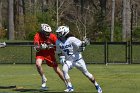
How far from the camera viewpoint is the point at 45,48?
1527 cm

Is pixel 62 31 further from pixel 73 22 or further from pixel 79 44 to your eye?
pixel 73 22

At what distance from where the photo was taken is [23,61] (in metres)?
32.5

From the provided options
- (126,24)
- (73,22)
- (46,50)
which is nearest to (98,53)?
(126,24)

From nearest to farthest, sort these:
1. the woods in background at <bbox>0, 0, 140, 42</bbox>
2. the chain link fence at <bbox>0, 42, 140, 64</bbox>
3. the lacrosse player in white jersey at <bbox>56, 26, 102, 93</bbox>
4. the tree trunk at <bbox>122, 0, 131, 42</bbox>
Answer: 1. the lacrosse player in white jersey at <bbox>56, 26, 102, 93</bbox>
2. the chain link fence at <bbox>0, 42, 140, 64</bbox>
3. the tree trunk at <bbox>122, 0, 131, 42</bbox>
4. the woods in background at <bbox>0, 0, 140, 42</bbox>

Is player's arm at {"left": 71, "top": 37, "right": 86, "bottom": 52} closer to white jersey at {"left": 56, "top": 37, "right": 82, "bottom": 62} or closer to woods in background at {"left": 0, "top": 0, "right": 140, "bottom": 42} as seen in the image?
white jersey at {"left": 56, "top": 37, "right": 82, "bottom": 62}

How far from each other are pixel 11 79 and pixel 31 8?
36526 millimetres

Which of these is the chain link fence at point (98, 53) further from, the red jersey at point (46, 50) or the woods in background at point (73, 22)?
the red jersey at point (46, 50)

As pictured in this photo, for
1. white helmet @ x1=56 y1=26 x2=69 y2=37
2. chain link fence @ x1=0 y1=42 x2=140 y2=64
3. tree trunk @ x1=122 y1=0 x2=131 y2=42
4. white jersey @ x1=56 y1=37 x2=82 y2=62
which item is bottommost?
chain link fence @ x1=0 y1=42 x2=140 y2=64

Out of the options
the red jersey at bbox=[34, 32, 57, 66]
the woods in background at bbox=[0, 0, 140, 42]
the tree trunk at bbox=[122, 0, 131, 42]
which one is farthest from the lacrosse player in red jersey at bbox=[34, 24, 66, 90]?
the tree trunk at bbox=[122, 0, 131, 42]

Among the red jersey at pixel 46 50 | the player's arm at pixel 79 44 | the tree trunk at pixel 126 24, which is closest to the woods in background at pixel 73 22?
the tree trunk at pixel 126 24

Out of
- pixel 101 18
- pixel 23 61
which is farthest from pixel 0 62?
pixel 101 18

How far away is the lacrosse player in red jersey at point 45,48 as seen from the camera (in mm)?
15250

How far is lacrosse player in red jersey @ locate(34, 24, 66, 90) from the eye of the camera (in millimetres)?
15250

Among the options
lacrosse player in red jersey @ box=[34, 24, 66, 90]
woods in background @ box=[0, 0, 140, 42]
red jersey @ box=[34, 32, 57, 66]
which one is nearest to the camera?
lacrosse player in red jersey @ box=[34, 24, 66, 90]
